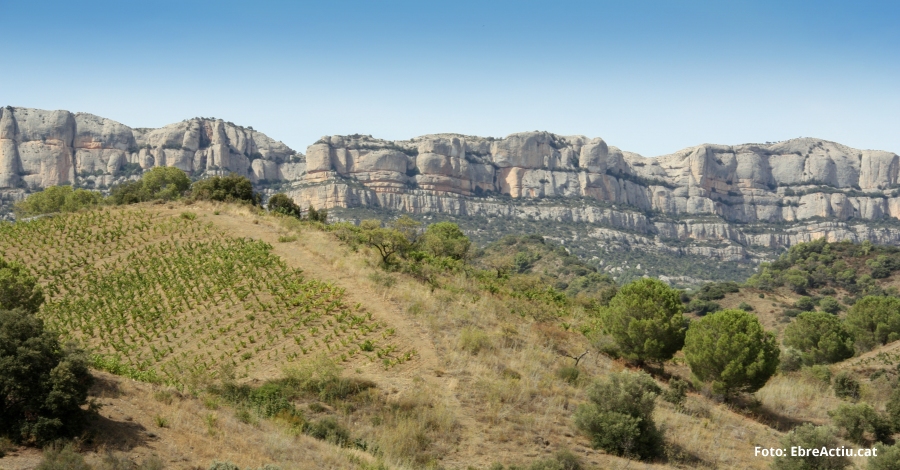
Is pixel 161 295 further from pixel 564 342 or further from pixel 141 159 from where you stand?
pixel 141 159

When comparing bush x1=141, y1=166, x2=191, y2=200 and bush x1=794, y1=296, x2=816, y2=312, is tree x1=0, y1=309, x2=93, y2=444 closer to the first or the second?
bush x1=141, y1=166, x2=191, y2=200

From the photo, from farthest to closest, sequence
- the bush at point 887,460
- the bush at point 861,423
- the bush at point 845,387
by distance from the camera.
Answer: the bush at point 845,387 → the bush at point 861,423 → the bush at point 887,460

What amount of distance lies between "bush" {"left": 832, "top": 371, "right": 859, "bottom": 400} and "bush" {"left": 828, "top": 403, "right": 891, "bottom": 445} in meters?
7.13

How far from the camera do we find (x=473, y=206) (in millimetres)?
194125

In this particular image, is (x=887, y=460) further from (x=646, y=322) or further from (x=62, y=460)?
(x=62, y=460)

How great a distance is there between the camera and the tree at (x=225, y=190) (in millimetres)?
53125

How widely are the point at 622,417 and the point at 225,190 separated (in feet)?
141

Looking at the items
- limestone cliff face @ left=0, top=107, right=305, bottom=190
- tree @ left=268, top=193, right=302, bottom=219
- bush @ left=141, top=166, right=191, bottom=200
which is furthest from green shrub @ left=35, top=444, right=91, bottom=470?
limestone cliff face @ left=0, top=107, right=305, bottom=190

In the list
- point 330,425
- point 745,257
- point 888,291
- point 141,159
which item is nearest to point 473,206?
point 745,257

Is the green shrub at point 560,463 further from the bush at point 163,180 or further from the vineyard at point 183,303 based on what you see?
the bush at point 163,180

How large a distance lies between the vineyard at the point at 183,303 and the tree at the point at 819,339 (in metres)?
36.1

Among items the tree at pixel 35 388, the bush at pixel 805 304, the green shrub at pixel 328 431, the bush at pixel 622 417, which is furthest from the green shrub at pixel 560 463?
the bush at pixel 805 304

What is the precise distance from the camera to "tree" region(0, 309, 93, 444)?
14031mm

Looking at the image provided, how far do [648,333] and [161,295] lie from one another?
23844 mm
